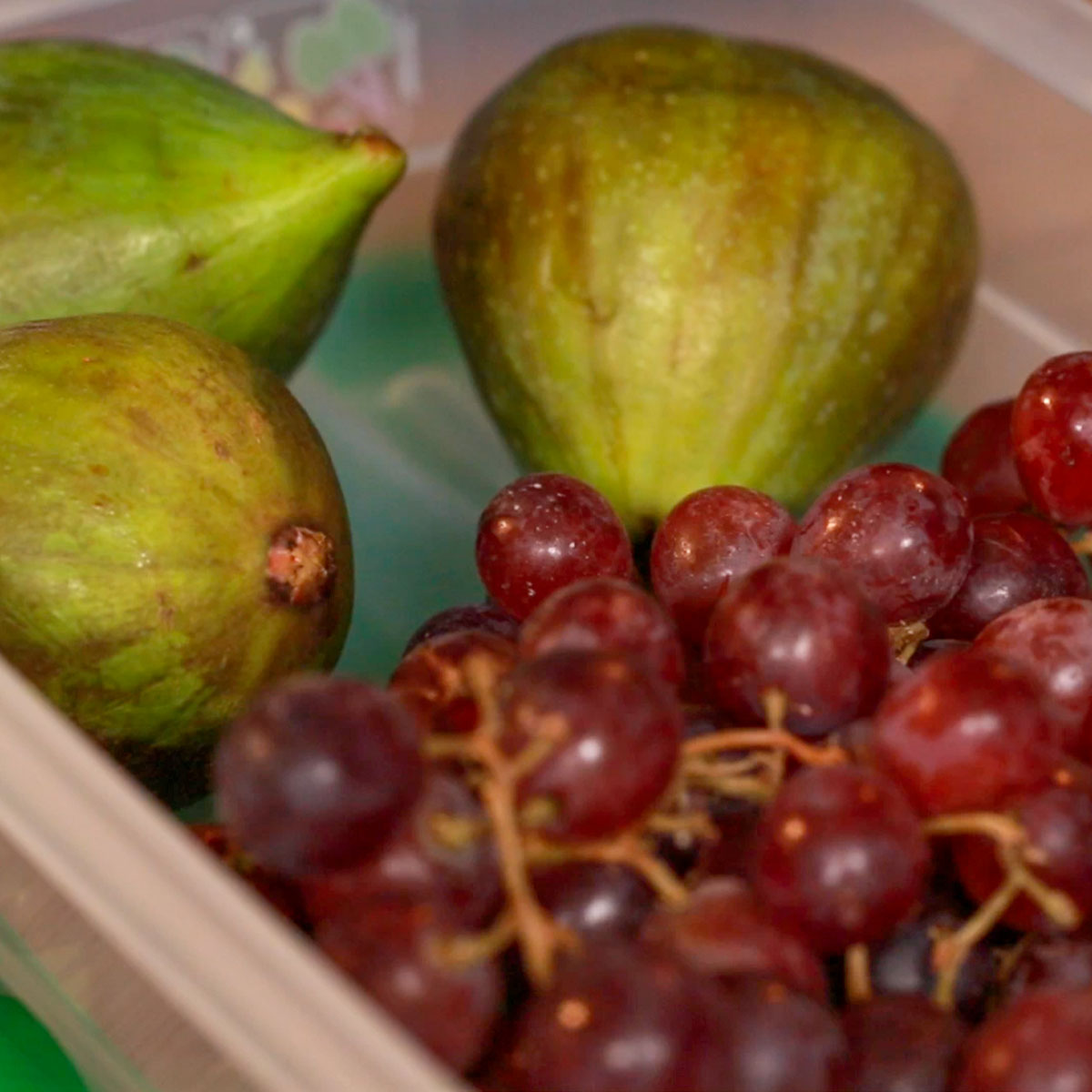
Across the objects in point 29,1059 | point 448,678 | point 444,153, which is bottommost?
point 29,1059

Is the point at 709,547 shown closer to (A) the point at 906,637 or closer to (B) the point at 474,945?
(A) the point at 906,637

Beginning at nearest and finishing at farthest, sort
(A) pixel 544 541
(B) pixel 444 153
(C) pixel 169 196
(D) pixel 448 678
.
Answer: (D) pixel 448 678, (A) pixel 544 541, (C) pixel 169 196, (B) pixel 444 153

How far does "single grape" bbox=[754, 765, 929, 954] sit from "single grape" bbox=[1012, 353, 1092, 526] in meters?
0.25

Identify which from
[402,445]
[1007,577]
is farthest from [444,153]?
[1007,577]

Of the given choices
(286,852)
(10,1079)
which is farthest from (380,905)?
(10,1079)

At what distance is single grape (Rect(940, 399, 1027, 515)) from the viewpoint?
2.53 feet

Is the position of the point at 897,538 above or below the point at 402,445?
above

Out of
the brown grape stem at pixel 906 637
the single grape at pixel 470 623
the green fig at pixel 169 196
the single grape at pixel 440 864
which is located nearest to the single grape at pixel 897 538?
the brown grape stem at pixel 906 637

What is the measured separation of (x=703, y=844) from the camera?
18.5 inches

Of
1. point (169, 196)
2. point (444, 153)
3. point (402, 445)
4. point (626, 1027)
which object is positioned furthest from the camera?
point (444, 153)

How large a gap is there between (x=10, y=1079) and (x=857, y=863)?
38 cm

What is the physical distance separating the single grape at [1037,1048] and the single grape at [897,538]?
7.4 inches

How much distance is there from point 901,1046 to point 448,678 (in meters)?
0.17

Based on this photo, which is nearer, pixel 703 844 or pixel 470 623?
pixel 703 844
